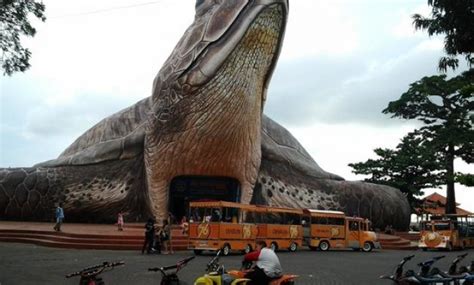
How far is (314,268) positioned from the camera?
1241cm

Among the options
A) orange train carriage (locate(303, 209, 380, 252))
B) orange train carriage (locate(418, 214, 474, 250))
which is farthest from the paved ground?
orange train carriage (locate(418, 214, 474, 250))

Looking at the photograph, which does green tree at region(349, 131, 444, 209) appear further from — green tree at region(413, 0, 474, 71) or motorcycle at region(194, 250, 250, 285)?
motorcycle at region(194, 250, 250, 285)

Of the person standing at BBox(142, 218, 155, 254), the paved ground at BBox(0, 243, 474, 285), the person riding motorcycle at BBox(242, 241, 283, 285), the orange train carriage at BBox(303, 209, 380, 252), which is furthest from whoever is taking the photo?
the orange train carriage at BBox(303, 209, 380, 252)

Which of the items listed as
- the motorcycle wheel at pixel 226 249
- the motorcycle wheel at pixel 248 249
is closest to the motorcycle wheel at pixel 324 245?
the motorcycle wheel at pixel 248 249

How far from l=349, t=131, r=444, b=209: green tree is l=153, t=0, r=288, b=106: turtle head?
15.3 metres

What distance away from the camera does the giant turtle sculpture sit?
20.9 meters

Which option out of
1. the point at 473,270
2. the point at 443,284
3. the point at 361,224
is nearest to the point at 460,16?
the point at 361,224

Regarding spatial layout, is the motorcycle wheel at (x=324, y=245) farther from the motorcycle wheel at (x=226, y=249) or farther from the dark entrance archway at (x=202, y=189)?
the motorcycle wheel at (x=226, y=249)

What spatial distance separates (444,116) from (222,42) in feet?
66.1

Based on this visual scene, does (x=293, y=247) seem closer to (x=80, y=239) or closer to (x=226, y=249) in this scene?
(x=226, y=249)

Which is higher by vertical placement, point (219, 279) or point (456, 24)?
point (456, 24)

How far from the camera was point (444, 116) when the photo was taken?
1395 inches

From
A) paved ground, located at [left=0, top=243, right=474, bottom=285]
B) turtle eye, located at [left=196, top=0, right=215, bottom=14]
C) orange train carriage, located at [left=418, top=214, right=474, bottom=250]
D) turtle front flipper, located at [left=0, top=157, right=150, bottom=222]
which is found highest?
turtle eye, located at [left=196, top=0, right=215, bottom=14]

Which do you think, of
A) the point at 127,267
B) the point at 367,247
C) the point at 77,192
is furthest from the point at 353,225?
the point at 77,192
